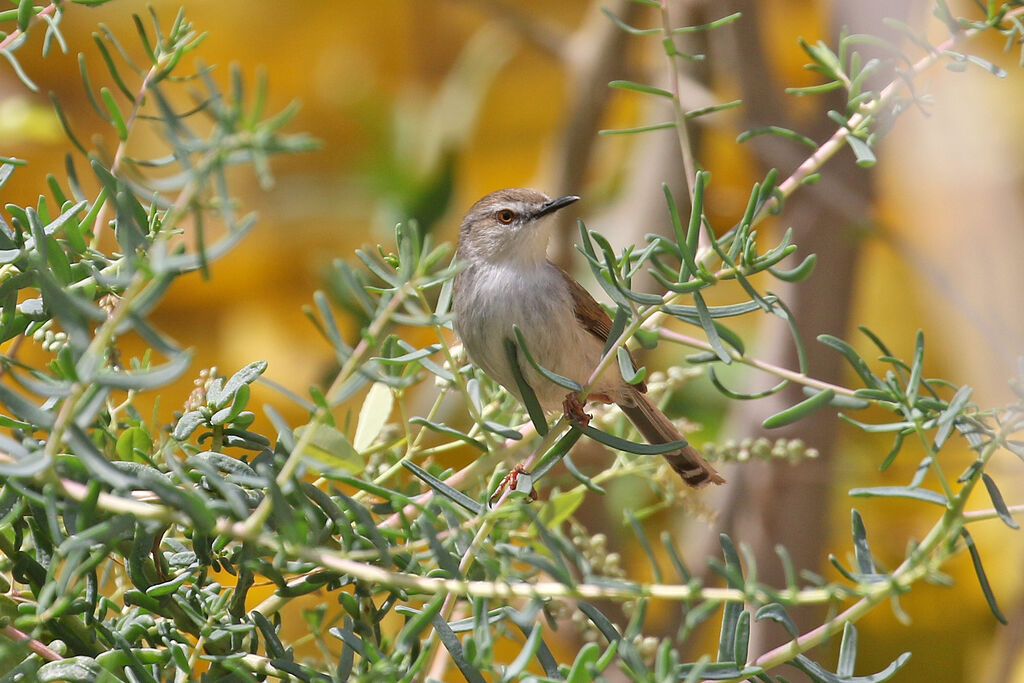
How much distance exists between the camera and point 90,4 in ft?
3.51

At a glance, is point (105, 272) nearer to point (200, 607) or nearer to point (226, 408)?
point (226, 408)

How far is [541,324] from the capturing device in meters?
1.86

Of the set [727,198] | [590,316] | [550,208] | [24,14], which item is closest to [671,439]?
[590,316]

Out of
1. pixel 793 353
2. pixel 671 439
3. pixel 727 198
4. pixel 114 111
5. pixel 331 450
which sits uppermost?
pixel 114 111

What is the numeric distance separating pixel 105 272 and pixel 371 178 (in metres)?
3.05

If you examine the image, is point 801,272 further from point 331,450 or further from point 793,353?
point 793,353

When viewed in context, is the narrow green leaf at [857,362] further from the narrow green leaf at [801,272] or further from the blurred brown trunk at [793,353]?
the blurred brown trunk at [793,353]

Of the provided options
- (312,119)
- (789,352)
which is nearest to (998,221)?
(789,352)

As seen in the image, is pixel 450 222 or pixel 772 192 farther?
pixel 450 222

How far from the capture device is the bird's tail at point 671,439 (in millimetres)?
1695

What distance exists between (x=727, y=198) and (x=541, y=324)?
178cm

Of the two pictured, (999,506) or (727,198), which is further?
(727,198)

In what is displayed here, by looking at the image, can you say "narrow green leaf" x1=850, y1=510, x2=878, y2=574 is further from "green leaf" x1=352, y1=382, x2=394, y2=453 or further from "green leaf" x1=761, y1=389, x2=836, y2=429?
"green leaf" x1=352, y1=382, x2=394, y2=453

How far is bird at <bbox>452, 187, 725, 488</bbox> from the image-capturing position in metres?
1.71
